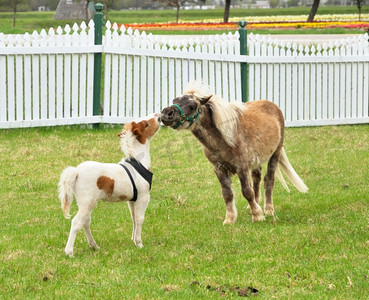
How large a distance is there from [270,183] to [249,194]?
77 cm

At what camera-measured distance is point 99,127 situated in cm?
1297

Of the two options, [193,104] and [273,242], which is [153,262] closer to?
[273,242]

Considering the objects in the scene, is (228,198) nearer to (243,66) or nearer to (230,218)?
(230,218)

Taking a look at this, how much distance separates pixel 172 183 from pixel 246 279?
4042mm

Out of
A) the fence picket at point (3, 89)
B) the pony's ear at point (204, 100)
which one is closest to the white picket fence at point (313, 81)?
the fence picket at point (3, 89)

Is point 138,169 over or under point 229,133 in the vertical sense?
under

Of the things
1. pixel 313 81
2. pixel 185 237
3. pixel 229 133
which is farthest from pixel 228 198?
pixel 313 81

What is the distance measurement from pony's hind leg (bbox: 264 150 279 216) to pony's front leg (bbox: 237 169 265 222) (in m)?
0.44

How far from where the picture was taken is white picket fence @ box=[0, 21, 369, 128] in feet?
40.9

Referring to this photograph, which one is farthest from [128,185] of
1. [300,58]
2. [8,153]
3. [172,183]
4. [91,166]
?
[300,58]

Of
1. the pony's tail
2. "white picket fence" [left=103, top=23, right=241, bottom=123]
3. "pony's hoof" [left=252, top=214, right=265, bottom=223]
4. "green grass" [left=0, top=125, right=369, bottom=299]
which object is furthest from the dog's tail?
"white picket fence" [left=103, top=23, right=241, bottom=123]

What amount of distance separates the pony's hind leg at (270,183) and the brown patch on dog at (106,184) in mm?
2439

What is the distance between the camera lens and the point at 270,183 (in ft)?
26.8

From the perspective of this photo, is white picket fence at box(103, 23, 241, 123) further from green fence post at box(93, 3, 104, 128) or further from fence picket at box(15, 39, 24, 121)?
fence picket at box(15, 39, 24, 121)
